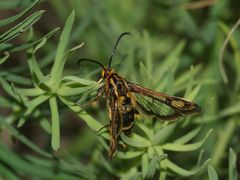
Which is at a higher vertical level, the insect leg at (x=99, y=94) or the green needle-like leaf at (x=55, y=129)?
the insect leg at (x=99, y=94)

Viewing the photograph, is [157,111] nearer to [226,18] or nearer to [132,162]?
[132,162]

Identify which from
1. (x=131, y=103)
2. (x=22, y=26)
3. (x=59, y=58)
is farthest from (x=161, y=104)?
(x=22, y=26)

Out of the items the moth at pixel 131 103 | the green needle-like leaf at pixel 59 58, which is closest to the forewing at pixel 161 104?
the moth at pixel 131 103

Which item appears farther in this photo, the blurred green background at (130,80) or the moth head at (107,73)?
the moth head at (107,73)

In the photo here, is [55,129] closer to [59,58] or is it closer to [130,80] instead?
[59,58]

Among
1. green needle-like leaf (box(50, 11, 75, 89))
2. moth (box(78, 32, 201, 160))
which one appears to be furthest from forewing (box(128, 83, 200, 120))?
green needle-like leaf (box(50, 11, 75, 89))

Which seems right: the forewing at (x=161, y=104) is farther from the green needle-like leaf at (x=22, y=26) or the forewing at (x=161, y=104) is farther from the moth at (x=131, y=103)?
the green needle-like leaf at (x=22, y=26)
